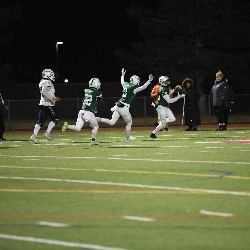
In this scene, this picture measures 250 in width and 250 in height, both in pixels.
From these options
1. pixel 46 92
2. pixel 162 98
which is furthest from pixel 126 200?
pixel 162 98

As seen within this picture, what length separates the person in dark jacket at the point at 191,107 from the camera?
3659 centimetres

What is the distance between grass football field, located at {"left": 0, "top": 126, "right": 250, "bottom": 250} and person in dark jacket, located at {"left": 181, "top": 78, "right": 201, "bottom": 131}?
13.1m

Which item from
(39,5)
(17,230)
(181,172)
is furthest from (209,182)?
(39,5)

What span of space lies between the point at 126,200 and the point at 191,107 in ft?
78.4

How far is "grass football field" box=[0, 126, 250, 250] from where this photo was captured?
10352 mm

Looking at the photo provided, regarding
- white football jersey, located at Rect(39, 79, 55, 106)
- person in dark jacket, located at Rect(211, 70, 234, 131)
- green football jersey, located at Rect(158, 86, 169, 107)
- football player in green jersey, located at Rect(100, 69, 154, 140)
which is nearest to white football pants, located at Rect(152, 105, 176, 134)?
green football jersey, located at Rect(158, 86, 169, 107)

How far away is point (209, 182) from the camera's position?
1555 centimetres

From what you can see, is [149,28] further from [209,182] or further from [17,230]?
[17,230]

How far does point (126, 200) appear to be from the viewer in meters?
13.4

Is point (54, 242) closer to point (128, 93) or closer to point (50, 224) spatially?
point (50, 224)

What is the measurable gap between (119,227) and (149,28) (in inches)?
1859

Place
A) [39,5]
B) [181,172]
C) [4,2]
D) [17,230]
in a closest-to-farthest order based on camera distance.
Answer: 1. [17,230]
2. [181,172]
3. [4,2]
4. [39,5]

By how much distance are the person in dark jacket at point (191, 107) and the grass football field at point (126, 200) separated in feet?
43.0

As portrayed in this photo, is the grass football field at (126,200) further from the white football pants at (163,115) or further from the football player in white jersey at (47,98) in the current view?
the white football pants at (163,115)
